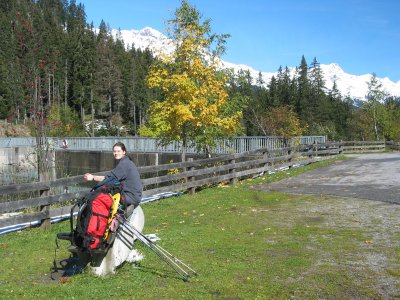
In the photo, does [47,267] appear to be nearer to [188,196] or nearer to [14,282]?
[14,282]

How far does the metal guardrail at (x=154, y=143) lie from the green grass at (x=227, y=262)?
10039mm

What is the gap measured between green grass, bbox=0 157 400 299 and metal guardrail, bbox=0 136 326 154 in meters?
10.0

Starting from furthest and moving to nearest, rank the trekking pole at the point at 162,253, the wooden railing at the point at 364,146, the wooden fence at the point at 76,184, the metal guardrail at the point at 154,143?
the wooden railing at the point at 364,146, the metal guardrail at the point at 154,143, the wooden fence at the point at 76,184, the trekking pole at the point at 162,253

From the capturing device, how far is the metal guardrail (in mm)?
28367

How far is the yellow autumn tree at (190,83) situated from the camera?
15.5 metres

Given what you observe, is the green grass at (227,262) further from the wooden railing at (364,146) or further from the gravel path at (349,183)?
the wooden railing at (364,146)

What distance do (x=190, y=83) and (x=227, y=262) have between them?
968 centimetres

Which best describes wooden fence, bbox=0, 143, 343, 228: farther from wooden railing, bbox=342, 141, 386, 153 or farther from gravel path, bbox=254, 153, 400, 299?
wooden railing, bbox=342, 141, 386, 153

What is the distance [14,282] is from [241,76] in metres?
14.0

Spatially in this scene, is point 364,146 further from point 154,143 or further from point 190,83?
point 190,83

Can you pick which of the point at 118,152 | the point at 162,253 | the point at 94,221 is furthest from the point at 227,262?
the point at 118,152

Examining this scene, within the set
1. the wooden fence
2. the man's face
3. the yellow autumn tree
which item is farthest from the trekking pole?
the yellow autumn tree

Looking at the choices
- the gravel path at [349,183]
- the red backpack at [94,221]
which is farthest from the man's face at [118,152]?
the gravel path at [349,183]

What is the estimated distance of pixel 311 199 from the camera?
12.0m
